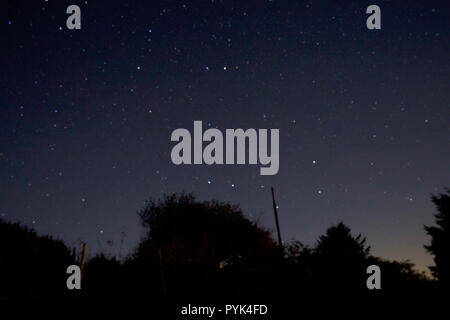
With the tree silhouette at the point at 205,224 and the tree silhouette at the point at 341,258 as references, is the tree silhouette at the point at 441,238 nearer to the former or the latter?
the tree silhouette at the point at 341,258

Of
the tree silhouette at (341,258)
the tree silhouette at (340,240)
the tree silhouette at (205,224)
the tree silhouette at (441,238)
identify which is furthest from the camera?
the tree silhouette at (205,224)

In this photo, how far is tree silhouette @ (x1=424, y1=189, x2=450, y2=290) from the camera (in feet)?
74.2

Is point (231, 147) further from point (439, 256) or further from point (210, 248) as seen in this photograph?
point (439, 256)

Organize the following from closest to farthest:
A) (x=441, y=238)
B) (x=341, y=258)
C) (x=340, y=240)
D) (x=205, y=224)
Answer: (x=341, y=258) < (x=441, y=238) < (x=340, y=240) < (x=205, y=224)

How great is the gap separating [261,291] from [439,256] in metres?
20.1

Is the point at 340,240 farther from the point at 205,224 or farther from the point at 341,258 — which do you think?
the point at 205,224

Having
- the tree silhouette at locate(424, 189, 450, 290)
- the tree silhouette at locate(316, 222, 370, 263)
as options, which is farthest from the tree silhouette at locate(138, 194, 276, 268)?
the tree silhouette at locate(424, 189, 450, 290)

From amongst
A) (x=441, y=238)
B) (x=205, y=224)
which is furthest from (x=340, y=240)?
(x=205, y=224)

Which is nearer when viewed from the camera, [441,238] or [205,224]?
[441,238]

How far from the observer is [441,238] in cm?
Result: 2316

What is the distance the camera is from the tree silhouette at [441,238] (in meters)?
22.6

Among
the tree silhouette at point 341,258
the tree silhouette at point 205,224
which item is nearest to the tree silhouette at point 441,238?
the tree silhouette at point 341,258

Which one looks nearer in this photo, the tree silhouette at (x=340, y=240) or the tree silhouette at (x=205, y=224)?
the tree silhouette at (x=340, y=240)

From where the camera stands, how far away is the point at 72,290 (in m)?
9.19
